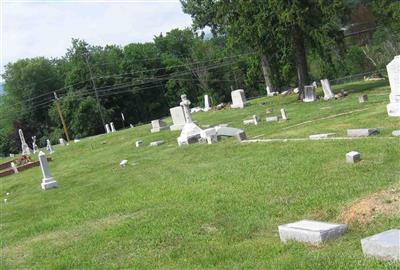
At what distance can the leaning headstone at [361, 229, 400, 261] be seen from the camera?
5.80 meters

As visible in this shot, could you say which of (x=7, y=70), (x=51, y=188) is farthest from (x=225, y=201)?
(x=7, y=70)

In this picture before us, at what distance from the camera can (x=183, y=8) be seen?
5628cm

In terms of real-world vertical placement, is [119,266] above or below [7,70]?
below

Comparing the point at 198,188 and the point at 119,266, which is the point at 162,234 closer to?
the point at 119,266

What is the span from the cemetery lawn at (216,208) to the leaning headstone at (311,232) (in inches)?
5.1

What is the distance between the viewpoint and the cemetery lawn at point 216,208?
24.3 feet

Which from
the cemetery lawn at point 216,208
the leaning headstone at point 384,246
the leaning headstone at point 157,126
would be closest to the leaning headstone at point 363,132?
the cemetery lawn at point 216,208

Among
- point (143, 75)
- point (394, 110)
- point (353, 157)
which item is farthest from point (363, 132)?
point (143, 75)

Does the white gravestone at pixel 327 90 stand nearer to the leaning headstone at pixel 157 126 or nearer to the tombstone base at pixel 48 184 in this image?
the leaning headstone at pixel 157 126

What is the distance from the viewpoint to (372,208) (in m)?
7.89

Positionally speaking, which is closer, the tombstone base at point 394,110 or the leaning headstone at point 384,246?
the leaning headstone at point 384,246

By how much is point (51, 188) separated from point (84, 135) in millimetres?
50785

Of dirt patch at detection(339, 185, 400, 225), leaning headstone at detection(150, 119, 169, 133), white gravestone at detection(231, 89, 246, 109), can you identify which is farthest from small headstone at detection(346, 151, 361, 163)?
white gravestone at detection(231, 89, 246, 109)

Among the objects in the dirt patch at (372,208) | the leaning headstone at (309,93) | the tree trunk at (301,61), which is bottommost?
the dirt patch at (372,208)
